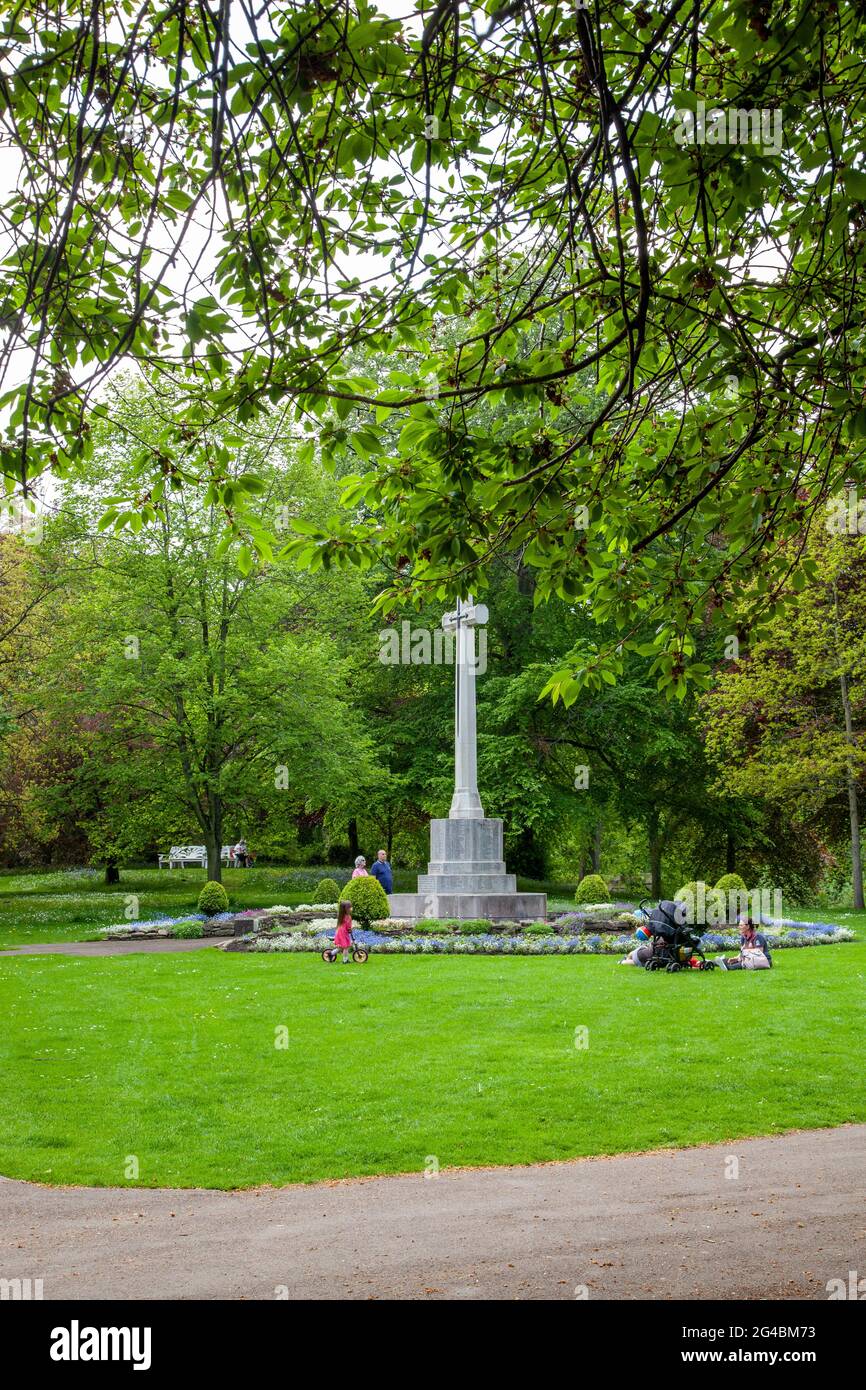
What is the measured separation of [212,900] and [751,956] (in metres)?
14.8

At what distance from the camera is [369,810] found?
3819 centimetres

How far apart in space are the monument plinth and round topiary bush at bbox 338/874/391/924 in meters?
1.03

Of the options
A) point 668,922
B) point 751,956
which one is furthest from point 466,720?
point 751,956

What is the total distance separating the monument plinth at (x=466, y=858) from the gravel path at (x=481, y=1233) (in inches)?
639

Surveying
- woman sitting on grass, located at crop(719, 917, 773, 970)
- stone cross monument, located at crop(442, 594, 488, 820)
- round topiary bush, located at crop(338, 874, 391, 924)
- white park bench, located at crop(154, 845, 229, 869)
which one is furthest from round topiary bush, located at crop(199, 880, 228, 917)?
white park bench, located at crop(154, 845, 229, 869)

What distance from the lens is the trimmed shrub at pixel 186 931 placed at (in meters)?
24.5

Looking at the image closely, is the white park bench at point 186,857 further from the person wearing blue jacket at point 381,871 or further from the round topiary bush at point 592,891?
the person wearing blue jacket at point 381,871

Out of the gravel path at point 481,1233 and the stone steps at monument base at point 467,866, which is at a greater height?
the stone steps at monument base at point 467,866

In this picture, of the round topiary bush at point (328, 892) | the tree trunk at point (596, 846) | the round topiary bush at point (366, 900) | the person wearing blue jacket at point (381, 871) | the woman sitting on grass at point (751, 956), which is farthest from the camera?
the tree trunk at point (596, 846)

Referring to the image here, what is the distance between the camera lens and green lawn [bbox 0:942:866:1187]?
329 inches

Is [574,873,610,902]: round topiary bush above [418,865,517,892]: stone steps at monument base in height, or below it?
below

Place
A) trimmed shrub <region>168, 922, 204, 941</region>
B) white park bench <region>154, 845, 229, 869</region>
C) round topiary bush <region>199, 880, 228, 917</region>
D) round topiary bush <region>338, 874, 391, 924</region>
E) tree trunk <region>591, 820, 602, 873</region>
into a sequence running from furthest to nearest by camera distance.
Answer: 1. white park bench <region>154, 845, 229, 869</region>
2. tree trunk <region>591, 820, 602, 873</region>
3. round topiary bush <region>199, 880, 228, 917</region>
4. trimmed shrub <region>168, 922, 204, 941</region>
5. round topiary bush <region>338, 874, 391, 924</region>

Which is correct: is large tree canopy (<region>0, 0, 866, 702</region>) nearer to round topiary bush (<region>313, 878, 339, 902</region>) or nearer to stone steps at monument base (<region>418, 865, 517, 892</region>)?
stone steps at monument base (<region>418, 865, 517, 892</region>)

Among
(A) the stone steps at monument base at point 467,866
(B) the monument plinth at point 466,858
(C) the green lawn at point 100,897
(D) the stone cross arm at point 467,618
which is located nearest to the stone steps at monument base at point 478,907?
(B) the monument plinth at point 466,858
